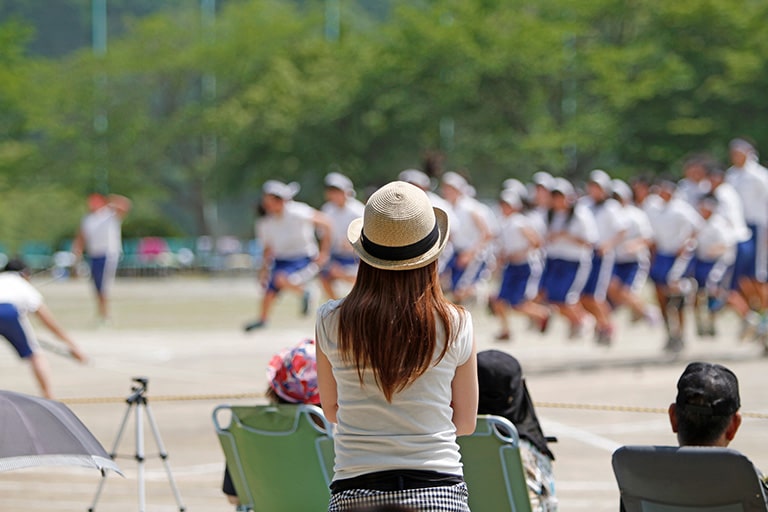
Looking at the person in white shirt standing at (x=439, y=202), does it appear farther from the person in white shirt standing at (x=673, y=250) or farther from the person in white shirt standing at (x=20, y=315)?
the person in white shirt standing at (x=20, y=315)

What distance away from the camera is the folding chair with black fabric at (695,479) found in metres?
3.86

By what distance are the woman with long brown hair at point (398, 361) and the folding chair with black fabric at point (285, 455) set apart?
1.28 metres

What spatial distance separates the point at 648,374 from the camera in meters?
12.0

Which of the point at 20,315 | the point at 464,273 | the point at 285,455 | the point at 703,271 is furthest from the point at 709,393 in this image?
the point at 464,273

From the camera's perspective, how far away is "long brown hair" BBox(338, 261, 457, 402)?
12.4ft

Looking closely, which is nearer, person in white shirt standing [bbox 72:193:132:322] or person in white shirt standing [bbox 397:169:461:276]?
person in white shirt standing [bbox 397:169:461:276]

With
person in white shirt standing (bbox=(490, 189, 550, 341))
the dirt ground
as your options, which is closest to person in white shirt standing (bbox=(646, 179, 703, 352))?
the dirt ground

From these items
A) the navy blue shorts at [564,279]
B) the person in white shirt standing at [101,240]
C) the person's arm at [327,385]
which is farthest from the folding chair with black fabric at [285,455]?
the person in white shirt standing at [101,240]

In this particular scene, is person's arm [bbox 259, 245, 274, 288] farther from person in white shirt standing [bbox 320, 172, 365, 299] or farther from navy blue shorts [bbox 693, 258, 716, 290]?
navy blue shorts [bbox 693, 258, 716, 290]

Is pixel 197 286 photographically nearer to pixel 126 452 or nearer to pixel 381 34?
pixel 381 34

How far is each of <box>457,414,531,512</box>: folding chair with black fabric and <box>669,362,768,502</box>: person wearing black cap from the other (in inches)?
33.6

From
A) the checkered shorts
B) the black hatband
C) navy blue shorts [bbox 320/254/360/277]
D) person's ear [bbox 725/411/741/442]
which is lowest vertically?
navy blue shorts [bbox 320/254/360/277]

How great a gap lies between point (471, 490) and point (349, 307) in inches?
58.4

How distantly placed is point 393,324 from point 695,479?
39.9 inches
